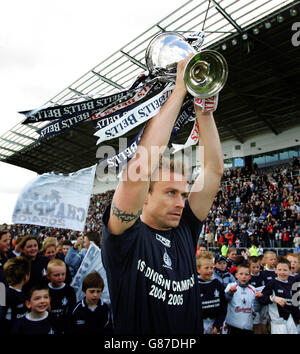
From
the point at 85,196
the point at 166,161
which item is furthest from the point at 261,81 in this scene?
the point at 166,161

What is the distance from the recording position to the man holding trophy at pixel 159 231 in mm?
1273

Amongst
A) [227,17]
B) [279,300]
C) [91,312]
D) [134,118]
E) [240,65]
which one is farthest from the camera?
[240,65]

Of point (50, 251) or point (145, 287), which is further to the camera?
point (50, 251)

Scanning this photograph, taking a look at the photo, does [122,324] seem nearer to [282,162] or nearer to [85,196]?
[85,196]

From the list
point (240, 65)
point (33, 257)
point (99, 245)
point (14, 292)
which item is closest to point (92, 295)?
point (14, 292)

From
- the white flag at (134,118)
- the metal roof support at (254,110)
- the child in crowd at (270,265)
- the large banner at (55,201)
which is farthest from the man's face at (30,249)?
the metal roof support at (254,110)

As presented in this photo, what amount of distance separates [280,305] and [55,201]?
316 centimetres

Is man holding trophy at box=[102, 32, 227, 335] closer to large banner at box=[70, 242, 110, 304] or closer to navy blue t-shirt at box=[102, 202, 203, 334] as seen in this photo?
navy blue t-shirt at box=[102, 202, 203, 334]

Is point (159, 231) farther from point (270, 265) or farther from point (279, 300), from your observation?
point (270, 265)

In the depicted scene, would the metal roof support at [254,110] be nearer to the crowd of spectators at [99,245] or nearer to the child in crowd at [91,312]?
the crowd of spectators at [99,245]

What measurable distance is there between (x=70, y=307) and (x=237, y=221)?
1455 cm

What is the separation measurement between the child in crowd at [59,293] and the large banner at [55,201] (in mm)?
702

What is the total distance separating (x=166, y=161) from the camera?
169 centimetres

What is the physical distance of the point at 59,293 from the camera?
366 centimetres
